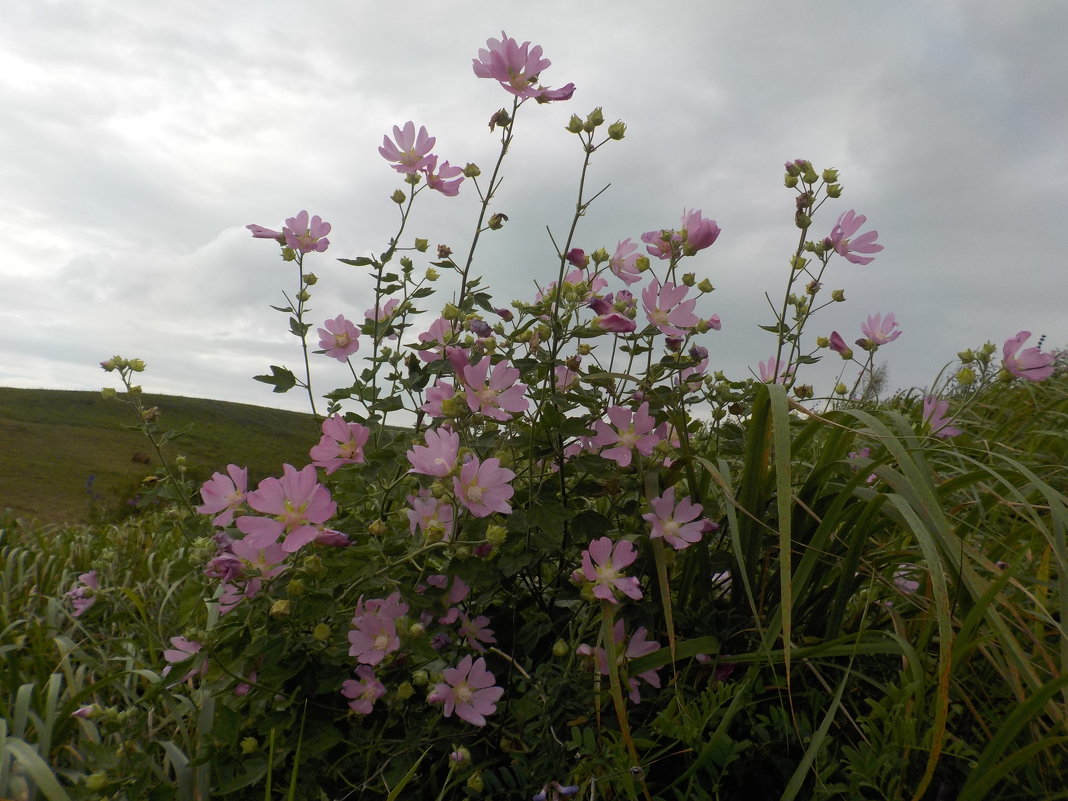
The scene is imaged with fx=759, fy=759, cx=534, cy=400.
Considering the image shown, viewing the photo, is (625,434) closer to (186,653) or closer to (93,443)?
(186,653)

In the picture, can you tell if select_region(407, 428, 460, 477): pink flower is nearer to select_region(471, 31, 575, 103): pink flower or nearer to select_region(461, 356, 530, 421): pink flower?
select_region(461, 356, 530, 421): pink flower

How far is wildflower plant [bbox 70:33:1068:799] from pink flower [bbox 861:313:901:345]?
1.05ft

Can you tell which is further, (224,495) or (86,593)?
(86,593)

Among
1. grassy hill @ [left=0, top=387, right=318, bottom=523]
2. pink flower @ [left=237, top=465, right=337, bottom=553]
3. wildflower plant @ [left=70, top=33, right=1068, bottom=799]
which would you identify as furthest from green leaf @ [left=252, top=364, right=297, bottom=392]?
grassy hill @ [left=0, top=387, right=318, bottom=523]

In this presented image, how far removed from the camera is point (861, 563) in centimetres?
158

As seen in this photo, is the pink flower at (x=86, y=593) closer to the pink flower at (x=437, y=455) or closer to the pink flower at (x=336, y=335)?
the pink flower at (x=336, y=335)

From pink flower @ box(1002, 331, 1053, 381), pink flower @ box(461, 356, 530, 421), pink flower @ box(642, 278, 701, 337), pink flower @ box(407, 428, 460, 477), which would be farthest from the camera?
pink flower @ box(1002, 331, 1053, 381)

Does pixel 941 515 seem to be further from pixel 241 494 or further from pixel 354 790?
pixel 241 494

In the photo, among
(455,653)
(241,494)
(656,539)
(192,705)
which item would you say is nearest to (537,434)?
(656,539)

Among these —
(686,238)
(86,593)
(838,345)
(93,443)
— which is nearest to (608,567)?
(686,238)

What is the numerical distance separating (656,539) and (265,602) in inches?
29.5

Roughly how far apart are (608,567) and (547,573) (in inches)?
18.8

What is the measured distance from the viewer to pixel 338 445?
157 cm

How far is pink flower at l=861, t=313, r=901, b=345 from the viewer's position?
82.3 inches
